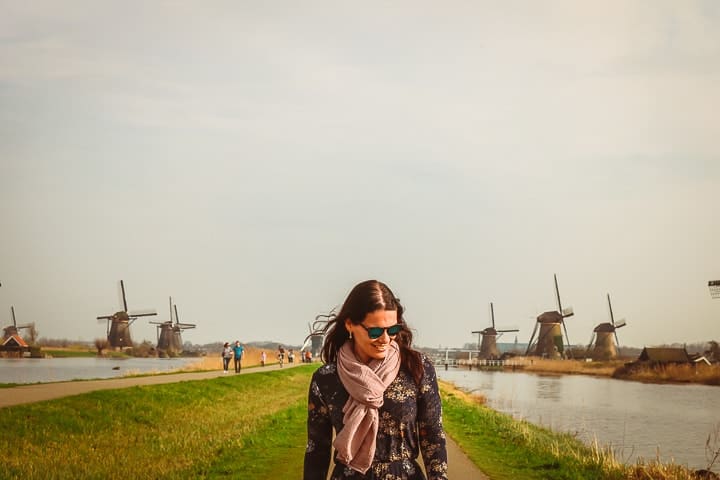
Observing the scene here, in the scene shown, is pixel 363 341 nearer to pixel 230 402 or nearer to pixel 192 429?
pixel 192 429

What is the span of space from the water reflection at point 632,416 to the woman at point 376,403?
1117cm

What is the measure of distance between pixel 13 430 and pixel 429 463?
1200 centimetres

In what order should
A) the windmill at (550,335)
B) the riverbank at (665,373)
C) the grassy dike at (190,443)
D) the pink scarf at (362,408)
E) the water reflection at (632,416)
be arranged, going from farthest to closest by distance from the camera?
the windmill at (550,335) → the riverbank at (665,373) → the water reflection at (632,416) → the grassy dike at (190,443) → the pink scarf at (362,408)

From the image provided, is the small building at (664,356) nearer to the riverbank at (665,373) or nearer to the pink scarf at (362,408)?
the riverbank at (665,373)

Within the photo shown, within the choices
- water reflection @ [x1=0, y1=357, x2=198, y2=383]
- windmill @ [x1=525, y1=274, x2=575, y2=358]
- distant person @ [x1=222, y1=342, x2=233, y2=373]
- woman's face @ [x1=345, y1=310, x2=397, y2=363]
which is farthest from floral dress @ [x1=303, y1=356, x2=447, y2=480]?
windmill @ [x1=525, y1=274, x2=575, y2=358]

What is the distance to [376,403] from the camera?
11.1 feet

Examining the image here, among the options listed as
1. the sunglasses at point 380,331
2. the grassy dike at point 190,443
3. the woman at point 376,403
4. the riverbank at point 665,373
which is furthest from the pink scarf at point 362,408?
the riverbank at point 665,373

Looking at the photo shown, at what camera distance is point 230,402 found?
2364 cm

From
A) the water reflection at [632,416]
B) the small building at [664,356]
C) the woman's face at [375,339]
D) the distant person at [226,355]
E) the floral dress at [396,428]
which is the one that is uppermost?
the distant person at [226,355]

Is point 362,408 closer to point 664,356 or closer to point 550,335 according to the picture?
point 664,356

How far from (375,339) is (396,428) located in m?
0.39

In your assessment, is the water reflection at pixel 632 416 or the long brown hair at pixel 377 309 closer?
the long brown hair at pixel 377 309

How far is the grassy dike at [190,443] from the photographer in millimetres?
10898

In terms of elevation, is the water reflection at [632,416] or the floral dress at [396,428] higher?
the floral dress at [396,428]
